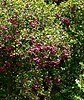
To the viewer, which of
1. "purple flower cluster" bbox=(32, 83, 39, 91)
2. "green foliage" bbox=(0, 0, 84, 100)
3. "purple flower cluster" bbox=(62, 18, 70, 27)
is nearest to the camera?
"green foliage" bbox=(0, 0, 84, 100)

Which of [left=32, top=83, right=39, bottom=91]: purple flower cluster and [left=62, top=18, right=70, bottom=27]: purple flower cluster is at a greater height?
[left=62, top=18, right=70, bottom=27]: purple flower cluster

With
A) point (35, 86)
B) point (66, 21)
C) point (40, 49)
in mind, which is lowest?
point (35, 86)

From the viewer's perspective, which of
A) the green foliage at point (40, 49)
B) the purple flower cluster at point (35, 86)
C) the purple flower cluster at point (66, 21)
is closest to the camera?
the green foliage at point (40, 49)

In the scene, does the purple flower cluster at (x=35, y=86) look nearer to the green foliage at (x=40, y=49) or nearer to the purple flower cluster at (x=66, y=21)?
the green foliage at (x=40, y=49)

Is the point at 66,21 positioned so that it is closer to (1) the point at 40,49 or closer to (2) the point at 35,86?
(1) the point at 40,49

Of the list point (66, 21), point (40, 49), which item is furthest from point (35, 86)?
point (66, 21)

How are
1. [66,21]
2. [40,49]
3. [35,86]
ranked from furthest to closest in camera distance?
[66,21]
[35,86]
[40,49]

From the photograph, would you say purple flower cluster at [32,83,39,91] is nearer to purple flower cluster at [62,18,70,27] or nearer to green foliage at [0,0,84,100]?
green foliage at [0,0,84,100]

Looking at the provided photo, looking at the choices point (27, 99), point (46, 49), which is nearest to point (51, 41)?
point (46, 49)

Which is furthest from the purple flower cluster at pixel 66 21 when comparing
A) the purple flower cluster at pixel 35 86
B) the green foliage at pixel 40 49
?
the purple flower cluster at pixel 35 86

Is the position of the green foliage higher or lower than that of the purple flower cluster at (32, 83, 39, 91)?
higher

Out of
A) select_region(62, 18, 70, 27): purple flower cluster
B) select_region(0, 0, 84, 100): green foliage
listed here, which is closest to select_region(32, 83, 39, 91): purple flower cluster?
select_region(0, 0, 84, 100): green foliage

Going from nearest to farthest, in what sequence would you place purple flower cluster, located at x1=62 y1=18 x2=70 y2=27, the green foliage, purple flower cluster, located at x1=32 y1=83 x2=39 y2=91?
the green foliage
purple flower cluster, located at x1=32 y1=83 x2=39 y2=91
purple flower cluster, located at x1=62 y1=18 x2=70 y2=27

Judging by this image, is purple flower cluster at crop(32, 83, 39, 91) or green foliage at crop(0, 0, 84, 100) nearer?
green foliage at crop(0, 0, 84, 100)
